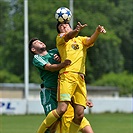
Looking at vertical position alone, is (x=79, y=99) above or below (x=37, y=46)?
below

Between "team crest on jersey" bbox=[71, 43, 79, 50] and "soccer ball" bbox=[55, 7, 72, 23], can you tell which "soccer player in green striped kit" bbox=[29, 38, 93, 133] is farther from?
"soccer ball" bbox=[55, 7, 72, 23]

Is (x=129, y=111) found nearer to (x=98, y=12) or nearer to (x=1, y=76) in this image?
(x=98, y=12)

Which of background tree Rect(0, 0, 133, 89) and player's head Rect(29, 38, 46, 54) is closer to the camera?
player's head Rect(29, 38, 46, 54)

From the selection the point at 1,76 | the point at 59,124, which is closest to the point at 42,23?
the point at 1,76

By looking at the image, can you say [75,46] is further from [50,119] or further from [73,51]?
[50,119]

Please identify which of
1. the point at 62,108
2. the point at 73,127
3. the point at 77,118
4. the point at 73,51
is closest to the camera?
the point at 62,108

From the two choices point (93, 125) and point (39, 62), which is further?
point (93, 125)

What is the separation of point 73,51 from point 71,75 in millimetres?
404

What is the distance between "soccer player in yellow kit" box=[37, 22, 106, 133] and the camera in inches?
401

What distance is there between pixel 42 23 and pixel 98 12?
561 centimetres

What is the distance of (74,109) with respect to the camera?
10438 millimetres

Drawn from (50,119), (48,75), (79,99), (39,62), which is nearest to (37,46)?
(39,62)

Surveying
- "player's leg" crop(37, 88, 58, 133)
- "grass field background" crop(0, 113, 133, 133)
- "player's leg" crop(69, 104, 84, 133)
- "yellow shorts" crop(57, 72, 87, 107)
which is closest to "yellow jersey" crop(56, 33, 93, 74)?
"yellow shorts" crop(57, 72, 87, 107)

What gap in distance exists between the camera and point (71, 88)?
10.2 m
